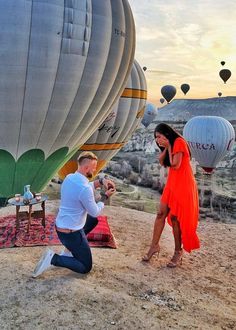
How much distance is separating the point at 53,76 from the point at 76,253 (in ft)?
17.9

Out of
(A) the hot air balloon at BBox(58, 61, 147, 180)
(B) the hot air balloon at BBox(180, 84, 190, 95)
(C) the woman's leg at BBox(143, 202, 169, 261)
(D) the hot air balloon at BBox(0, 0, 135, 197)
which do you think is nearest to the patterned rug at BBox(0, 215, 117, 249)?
(C) the woman's leg at BBox(143, 202, 169, 261)

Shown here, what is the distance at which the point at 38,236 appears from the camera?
6.32 metres

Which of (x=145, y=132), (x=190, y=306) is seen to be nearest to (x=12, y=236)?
(x=190, y=306)

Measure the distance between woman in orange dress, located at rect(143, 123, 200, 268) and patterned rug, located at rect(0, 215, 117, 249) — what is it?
1.20 m

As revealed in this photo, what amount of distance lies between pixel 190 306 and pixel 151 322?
61 cm

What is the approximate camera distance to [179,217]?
5000 millimetres

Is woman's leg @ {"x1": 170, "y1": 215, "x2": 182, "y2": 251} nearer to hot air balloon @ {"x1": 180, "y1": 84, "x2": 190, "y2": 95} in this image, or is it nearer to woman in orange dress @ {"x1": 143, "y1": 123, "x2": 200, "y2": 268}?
woman in orange dress @ {"x1": 143, "y1": 123, "x2": 200, "y2": 268}

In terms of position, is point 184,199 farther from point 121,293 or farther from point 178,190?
point 121,293

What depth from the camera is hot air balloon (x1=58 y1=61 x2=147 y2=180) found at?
14289mm

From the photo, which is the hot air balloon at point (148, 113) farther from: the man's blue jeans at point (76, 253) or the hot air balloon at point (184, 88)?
the man's blue jeans at point (76, 253)

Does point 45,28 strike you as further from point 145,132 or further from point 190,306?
point 145,132

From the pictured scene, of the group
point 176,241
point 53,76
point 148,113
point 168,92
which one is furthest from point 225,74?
point 176,241

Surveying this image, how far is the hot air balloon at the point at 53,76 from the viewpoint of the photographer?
840 centimetres

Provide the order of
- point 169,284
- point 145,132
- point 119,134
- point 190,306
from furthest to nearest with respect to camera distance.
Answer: point 145,132 → point 119,134 → point 169,284 → point 190,306
